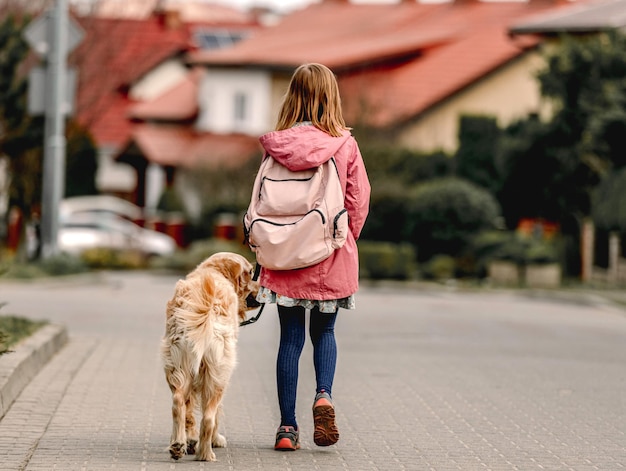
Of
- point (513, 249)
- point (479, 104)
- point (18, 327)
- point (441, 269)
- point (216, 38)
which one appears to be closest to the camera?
point (18, 327)

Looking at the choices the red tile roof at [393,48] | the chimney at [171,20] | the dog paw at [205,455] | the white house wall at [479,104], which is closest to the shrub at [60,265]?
the red tile roof at [393,48]

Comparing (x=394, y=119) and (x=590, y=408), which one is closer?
(x=590, y=408)

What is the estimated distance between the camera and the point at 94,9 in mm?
37312

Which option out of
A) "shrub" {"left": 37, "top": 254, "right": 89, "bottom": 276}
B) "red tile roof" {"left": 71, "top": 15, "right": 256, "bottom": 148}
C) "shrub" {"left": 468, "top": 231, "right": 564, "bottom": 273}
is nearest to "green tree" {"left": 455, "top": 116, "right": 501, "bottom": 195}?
"shrub" {"left": 468, "top": 231, "right": 564, "bottom": 273}

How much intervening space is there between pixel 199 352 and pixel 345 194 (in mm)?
1191

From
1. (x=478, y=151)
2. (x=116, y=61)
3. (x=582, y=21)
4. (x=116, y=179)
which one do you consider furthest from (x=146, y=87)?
(x=582, y=21)

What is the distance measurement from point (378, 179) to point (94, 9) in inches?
341

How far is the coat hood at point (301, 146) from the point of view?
7.45m

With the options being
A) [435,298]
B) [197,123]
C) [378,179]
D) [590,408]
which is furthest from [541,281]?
[197,123]

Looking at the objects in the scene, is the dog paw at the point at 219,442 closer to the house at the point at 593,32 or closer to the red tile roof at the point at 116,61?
the house at the point at 593,32

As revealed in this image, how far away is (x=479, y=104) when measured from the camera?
1857 inches

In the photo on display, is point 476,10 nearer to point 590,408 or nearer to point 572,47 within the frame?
point 572,47

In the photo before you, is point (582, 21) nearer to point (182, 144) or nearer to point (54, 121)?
point (54, 121)

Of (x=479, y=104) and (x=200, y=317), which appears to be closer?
(x=200, y=317)
